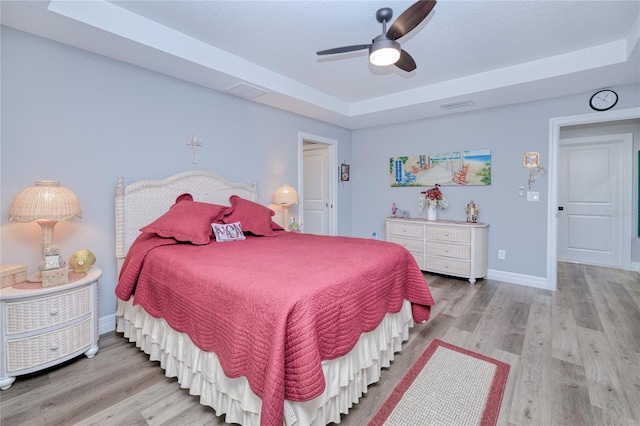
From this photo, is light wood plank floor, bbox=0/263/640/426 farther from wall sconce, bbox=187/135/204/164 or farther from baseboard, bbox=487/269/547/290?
wall sconce, bbox=187/135/204/164

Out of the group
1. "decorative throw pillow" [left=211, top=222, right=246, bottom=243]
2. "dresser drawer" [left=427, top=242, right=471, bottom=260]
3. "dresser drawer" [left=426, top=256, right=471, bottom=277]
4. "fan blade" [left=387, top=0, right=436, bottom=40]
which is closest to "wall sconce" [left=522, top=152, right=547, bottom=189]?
"dresser drawer" [left=427, top=242, right=471, bottom=260]

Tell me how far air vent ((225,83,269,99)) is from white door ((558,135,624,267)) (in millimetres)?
4644

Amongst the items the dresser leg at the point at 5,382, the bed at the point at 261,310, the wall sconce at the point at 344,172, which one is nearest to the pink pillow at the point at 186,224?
the bed at the point at 261,310

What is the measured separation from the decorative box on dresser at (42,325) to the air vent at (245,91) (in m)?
2.25

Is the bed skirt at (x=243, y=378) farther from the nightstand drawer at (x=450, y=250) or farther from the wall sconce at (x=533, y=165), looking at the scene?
the wall sconce at (x=533, y=165)

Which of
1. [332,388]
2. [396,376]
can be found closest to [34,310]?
[332,388]

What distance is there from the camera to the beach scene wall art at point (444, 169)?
4098 millimetres

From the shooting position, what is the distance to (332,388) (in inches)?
58.7

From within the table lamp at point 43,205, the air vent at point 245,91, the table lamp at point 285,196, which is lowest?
the table lamp at point 43,205

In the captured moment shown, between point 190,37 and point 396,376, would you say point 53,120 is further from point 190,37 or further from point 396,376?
point 396,376

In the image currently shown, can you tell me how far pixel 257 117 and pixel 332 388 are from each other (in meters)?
3.21

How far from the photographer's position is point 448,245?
4.01 meters

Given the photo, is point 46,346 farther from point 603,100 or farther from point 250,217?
point 603,100

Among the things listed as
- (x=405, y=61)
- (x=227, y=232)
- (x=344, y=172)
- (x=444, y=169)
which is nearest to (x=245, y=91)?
(x=227, y=232)
